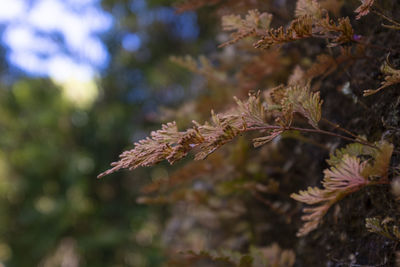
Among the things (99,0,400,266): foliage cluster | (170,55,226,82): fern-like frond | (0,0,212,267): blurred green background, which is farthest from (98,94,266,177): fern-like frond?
(0,0,212,267): blurred green background

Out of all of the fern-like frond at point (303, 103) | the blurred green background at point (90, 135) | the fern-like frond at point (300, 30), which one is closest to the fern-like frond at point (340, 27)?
the fern-like frond at point (300, 30)

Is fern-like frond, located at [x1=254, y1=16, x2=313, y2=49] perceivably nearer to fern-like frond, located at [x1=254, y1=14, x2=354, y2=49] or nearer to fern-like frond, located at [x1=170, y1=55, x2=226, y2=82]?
fern-like frond, located at [x1=254, y1=14, x2=354, y2=49]

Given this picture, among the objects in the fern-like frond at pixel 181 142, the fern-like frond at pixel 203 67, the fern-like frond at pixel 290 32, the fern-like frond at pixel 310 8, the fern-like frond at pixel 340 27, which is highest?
the fern-like frond at pixel 203 67

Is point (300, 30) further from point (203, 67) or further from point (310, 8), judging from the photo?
point (203, 67)

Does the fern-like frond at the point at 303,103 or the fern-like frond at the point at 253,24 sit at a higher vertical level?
the fern-like frond at the point at 253,24

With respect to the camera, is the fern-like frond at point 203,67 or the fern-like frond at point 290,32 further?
the fern-like frond at point 203,67

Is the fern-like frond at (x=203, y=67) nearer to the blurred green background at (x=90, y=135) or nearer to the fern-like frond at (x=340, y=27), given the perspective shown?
the fern-like frond at (x=340, y=27)

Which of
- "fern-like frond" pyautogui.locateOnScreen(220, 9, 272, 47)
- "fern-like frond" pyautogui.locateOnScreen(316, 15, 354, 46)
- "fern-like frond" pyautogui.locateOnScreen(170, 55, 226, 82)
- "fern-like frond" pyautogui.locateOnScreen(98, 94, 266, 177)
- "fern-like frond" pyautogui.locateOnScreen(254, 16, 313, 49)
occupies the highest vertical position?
"fern-like frond" pyautogui.locateOnScreen(170, 55, 226, 82)

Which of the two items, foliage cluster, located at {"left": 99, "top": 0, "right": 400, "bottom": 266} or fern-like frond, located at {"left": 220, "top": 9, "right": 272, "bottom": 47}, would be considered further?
fern-like frond, located at {"left": 220, "top": 9, "right": 272, "bottom": 47}

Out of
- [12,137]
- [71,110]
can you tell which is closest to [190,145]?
[71,110]

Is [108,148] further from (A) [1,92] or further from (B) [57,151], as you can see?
(A) [1,92]

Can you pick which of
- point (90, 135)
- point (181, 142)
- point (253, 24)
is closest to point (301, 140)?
point (253, 24)
